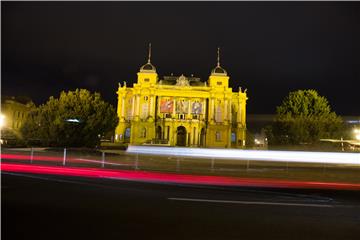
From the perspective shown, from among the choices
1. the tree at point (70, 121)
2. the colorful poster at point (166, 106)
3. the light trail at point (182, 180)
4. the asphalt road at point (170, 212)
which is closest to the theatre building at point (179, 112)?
the colorful poster at point (166, 106)

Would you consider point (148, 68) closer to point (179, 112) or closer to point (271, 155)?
point (179, 112)

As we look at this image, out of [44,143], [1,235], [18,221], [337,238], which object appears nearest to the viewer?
[1,235]

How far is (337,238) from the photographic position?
23.5 feet

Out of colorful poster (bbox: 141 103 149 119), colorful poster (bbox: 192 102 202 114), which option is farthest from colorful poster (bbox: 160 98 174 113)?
colorful poster (bbox: 192 102 202 114)

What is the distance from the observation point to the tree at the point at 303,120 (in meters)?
56.2

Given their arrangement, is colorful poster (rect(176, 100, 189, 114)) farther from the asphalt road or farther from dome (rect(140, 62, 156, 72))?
the asphalt road

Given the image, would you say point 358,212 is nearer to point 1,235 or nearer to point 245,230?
point 245,230

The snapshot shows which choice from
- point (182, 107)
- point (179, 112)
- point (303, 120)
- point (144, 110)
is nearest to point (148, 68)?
point (144, 110)

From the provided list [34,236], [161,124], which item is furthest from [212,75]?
[34,236]

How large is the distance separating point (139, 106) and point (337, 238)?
88.8 m

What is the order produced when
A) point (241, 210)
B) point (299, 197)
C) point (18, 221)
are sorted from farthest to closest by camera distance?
point (299, 197) → point (241, 210) → point (18, 221)

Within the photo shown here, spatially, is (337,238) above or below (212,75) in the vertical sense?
below

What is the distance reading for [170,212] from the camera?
356 inches

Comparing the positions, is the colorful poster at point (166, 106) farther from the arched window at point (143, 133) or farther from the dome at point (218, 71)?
the dome at point (218, 71)
